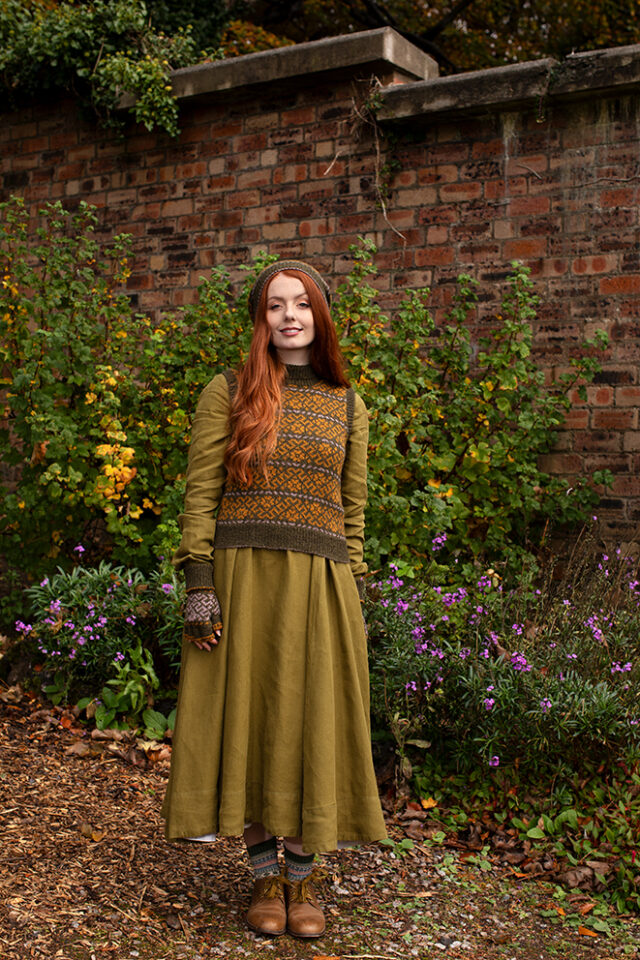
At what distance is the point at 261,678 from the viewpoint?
8.66ft

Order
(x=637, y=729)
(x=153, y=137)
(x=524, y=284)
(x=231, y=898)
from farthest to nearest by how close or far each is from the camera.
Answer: (x=153, y=137) < (x=524, y=284) < (x=637, y=729) < (x=231, y=898)

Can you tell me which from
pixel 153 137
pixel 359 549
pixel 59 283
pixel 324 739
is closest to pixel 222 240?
pixel 153 137

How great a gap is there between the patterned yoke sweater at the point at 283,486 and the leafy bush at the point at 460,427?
1.90 metres

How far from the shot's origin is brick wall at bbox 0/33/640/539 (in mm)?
5566

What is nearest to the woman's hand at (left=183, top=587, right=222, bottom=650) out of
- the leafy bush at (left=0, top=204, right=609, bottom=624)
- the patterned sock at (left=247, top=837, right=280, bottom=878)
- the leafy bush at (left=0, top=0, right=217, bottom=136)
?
the patterned sock at (left=247, top=837, right=280, bottom=878)

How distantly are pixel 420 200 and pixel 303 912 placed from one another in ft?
15.0

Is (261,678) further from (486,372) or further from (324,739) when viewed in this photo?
(486,372)

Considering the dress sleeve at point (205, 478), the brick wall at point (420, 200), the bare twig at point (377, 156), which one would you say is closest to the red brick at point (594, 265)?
the brick wall at point (420, 200)

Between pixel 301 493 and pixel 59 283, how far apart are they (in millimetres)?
2828

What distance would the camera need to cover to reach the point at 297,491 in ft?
8.94

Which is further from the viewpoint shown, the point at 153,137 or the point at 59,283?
the point at 153,137

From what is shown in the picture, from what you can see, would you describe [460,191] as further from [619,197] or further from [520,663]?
[520,663]

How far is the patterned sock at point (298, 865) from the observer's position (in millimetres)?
2715

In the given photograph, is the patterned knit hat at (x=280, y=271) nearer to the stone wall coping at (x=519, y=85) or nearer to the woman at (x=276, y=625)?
the woman at (x=276, y=625)
